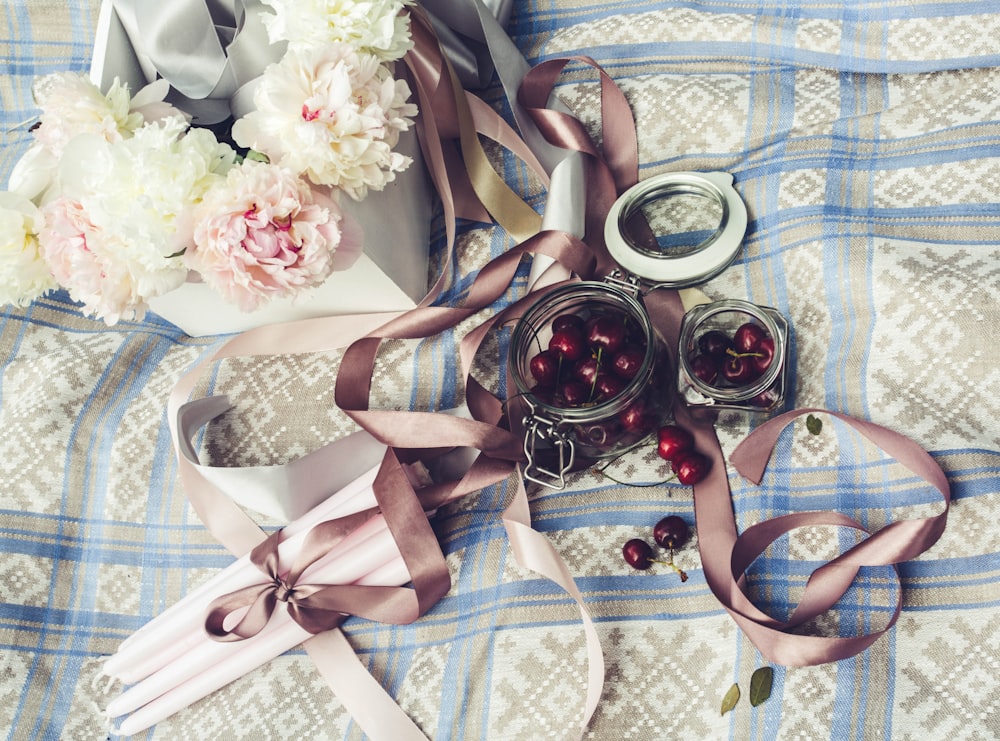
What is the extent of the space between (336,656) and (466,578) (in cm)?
12

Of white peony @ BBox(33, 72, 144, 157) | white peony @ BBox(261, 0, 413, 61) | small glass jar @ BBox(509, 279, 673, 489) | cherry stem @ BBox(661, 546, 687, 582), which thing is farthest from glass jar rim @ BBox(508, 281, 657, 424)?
white peony @ BBox(33, 72, 144, 157)

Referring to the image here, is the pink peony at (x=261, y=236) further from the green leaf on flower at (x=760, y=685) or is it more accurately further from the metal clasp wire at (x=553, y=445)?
the green leaf on flower at (x=760, y=685)

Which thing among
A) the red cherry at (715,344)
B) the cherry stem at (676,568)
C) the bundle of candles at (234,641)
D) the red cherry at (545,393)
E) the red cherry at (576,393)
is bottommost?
the bundle of candles at (234,641)

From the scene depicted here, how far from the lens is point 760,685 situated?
56 centimetres

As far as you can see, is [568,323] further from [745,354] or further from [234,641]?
[234,641]

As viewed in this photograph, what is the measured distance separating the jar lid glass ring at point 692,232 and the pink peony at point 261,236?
25 cm

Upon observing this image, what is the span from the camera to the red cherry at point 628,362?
0.63m

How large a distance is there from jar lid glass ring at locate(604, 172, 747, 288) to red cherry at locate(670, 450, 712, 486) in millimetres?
152

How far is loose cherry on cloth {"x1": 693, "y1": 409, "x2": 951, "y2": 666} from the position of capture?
0.56 metres

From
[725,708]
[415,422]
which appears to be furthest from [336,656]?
[725,708]

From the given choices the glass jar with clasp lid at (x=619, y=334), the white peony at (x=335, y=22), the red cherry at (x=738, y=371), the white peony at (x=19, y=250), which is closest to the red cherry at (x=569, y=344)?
the glass jar with clasp lid at (x=619, y=334)

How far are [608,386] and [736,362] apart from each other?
10 cm

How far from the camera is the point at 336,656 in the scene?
67 centimetres

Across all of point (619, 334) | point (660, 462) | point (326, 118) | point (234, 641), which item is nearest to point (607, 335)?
point (619, 334)
